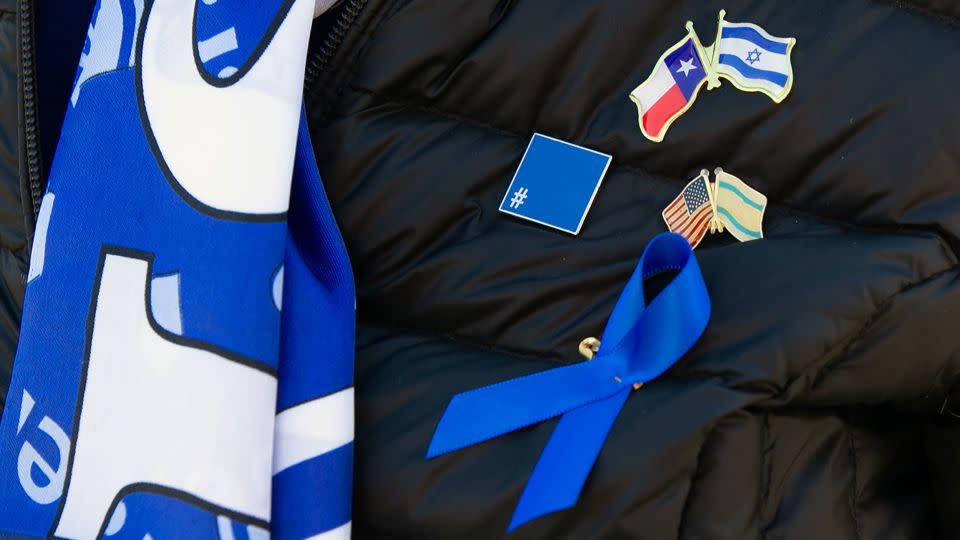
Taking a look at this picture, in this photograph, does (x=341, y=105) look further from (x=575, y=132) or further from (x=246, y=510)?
(x=246, y=510)

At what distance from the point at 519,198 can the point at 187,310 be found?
205 millimetres

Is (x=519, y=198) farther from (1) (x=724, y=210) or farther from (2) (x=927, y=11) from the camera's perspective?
(2) (x=927, y=11)

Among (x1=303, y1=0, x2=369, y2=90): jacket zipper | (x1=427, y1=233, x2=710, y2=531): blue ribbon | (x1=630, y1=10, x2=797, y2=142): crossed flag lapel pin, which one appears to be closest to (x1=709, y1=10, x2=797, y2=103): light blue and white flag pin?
(x1=630, y1=10, x2=797, y2=142): crossed flag lapel pin

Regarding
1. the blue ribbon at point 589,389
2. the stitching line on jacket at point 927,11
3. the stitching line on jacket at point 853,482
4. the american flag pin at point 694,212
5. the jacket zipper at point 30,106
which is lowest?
the stitching line on jacket at point 853,482

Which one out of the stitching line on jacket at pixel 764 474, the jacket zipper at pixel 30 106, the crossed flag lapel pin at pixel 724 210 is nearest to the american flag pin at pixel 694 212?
the crossed flag lapel pin at pixel 724 210

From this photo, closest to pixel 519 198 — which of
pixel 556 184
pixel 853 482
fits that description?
pixel 556 184

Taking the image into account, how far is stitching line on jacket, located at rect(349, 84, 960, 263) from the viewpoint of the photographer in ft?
1.75

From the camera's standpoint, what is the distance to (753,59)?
1.86 ft

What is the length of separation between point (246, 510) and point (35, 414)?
0.45ft

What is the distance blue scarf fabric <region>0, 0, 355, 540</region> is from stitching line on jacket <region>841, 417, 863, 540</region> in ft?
0.93

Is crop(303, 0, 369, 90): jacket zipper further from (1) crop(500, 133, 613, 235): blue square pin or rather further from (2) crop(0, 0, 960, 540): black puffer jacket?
(1) crop(500, 133, 613, 235): blue square pin

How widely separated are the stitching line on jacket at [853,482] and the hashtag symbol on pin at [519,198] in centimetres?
23

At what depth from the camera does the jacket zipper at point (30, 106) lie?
1.95 ft

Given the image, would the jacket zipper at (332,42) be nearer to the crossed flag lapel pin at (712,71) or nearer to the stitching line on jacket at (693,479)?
the crossed flag lapel pin at (712,71)
